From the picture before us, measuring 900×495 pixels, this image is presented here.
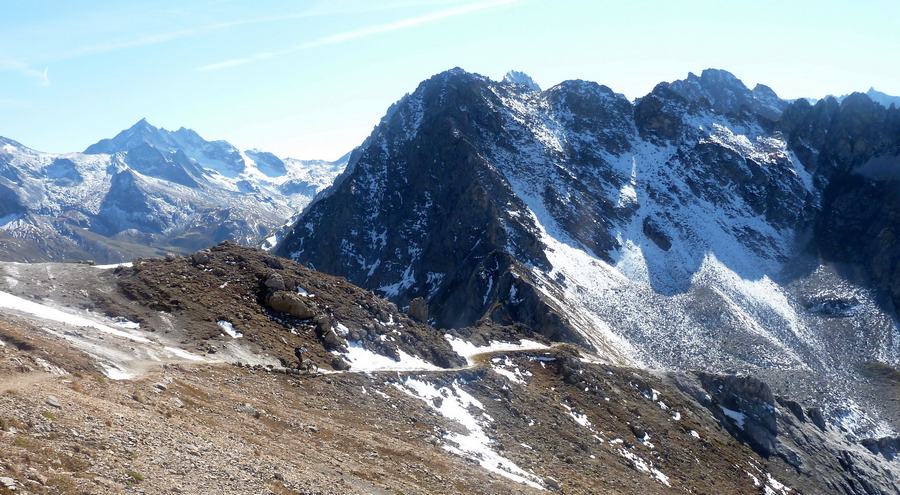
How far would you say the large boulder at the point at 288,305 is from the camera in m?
44.9

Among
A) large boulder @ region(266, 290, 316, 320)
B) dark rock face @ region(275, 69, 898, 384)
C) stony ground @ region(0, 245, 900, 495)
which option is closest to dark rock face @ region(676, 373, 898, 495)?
stony ground @ region(0, 245, 900, 495)

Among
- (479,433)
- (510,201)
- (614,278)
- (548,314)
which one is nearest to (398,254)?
(510,201)

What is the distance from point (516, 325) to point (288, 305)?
29.5 meters

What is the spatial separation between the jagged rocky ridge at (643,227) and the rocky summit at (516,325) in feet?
2.08

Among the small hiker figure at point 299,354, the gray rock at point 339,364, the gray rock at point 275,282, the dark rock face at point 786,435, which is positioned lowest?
the dark rock face at point 786,435

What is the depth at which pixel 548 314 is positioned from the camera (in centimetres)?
8419

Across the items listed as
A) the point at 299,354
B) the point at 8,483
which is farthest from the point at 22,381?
the point at 299,354

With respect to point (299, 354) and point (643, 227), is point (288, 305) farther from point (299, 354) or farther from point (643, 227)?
point (643, 227)

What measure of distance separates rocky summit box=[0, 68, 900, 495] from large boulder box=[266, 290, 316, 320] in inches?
6.1

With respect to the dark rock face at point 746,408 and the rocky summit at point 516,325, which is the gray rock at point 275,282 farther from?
the dark rock face at point 746,408

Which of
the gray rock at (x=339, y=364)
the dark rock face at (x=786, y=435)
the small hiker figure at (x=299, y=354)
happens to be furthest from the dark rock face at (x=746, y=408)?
the small hiker figure at (x=299, y=354)

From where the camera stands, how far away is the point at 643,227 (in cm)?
13612

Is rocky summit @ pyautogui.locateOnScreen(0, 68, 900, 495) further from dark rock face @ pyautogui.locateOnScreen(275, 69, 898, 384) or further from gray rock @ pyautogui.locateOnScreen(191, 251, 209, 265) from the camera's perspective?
dark rock face @ pyautogui.locateOnScreen(275, 69, 898, 384)

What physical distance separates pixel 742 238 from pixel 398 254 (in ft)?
244
